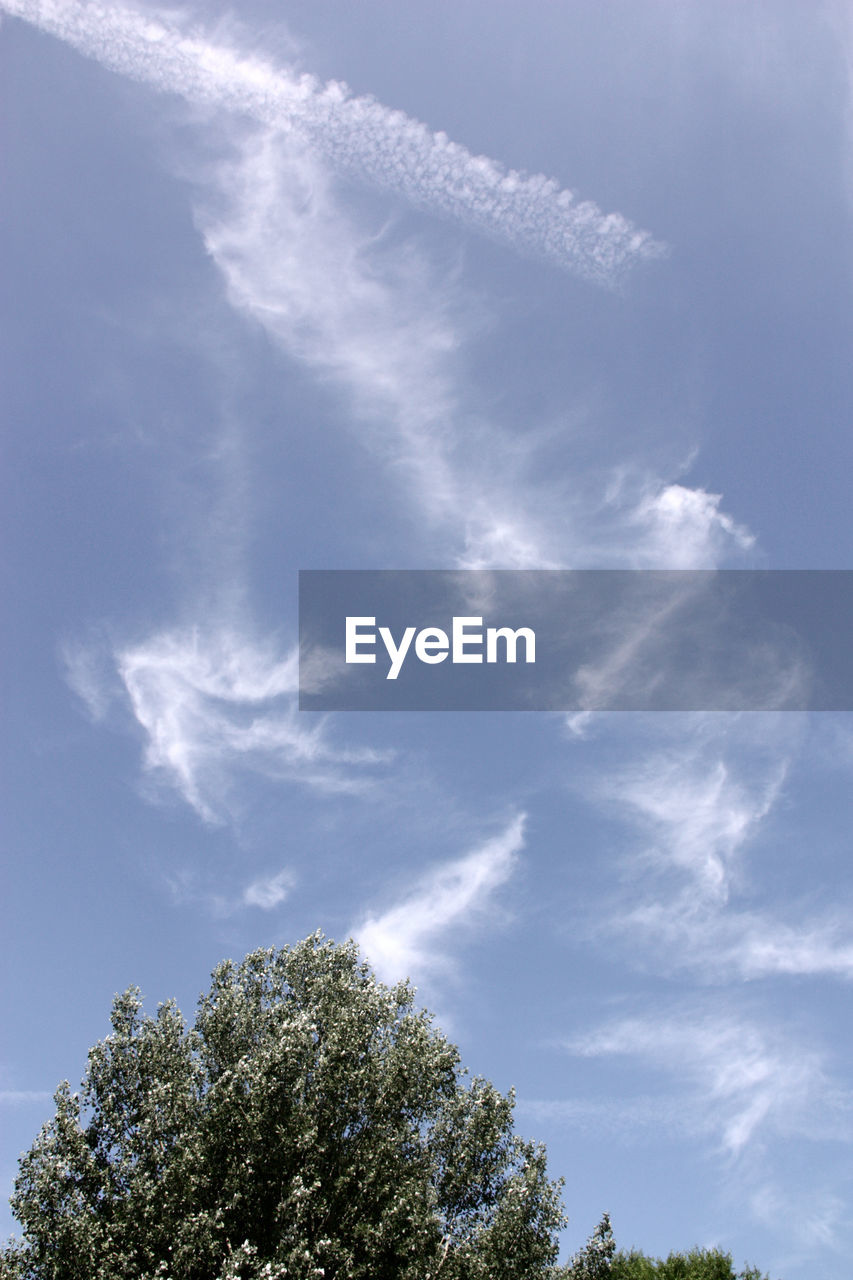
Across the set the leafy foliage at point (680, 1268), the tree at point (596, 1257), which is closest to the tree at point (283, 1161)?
the tree at point (596, 1257)

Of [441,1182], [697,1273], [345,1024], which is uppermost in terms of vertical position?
[345,1024]

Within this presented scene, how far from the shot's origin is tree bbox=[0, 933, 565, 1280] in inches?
1225

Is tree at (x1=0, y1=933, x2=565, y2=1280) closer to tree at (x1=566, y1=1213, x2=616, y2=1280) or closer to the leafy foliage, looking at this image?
tree at (x1=566, y1=1213, x2=616, y2=1280)

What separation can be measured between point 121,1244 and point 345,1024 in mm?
10925

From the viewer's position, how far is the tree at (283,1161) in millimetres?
31125

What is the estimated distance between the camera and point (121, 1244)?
31.4 m

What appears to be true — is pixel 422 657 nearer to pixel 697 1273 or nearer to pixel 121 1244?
pixel 121 1244

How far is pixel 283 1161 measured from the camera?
31.9 m

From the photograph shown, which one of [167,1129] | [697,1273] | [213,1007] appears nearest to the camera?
[167,1129]

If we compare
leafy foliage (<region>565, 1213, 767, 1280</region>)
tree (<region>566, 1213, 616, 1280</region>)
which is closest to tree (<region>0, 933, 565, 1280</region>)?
tree (<region>566, 1213, 616, 1280</region>)

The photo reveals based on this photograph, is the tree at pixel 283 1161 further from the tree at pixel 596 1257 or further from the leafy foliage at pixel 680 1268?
the leafy foliage at pixel 680 1268

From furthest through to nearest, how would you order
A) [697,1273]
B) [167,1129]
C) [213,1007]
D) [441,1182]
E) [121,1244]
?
[697,1273] → [213,1007] → [441,1182] → [167,1129] → [121,1244]

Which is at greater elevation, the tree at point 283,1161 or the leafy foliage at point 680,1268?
the tree at point 283,1161

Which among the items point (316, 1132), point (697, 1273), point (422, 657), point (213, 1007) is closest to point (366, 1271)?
point (316, 1132)
